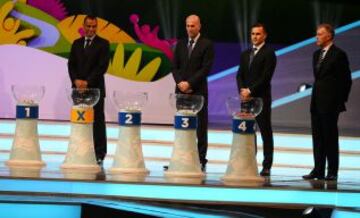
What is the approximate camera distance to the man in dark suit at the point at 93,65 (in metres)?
6.91

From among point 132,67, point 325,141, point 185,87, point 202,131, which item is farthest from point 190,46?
point 132,67

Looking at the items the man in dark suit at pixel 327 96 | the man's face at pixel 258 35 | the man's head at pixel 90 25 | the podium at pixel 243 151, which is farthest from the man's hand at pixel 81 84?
the man in dark suit at pixel 327 96

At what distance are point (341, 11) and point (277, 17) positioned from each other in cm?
82

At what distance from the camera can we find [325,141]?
6.28 meters

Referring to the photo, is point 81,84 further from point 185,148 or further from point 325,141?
point 325,141

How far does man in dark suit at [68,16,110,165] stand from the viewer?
6906 mm

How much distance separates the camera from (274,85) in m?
10.1

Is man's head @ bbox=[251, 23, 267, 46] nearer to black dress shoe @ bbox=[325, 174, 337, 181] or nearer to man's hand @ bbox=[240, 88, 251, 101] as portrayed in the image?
man's hand @ bbox=[240, 88, 251, 101]

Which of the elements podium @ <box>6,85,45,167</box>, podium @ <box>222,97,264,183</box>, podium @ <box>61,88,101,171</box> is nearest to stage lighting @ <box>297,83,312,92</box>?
podium @ <box>222,97,264,183</box>

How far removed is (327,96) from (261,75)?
0.58 metres

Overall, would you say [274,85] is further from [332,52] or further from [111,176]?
[111,176]

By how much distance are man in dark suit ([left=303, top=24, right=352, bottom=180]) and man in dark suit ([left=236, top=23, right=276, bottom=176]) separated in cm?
38

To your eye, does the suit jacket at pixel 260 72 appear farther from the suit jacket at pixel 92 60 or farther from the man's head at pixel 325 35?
the suit jacket at pixel 92 60

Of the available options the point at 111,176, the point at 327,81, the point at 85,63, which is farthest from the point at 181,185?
the point at 85,63
